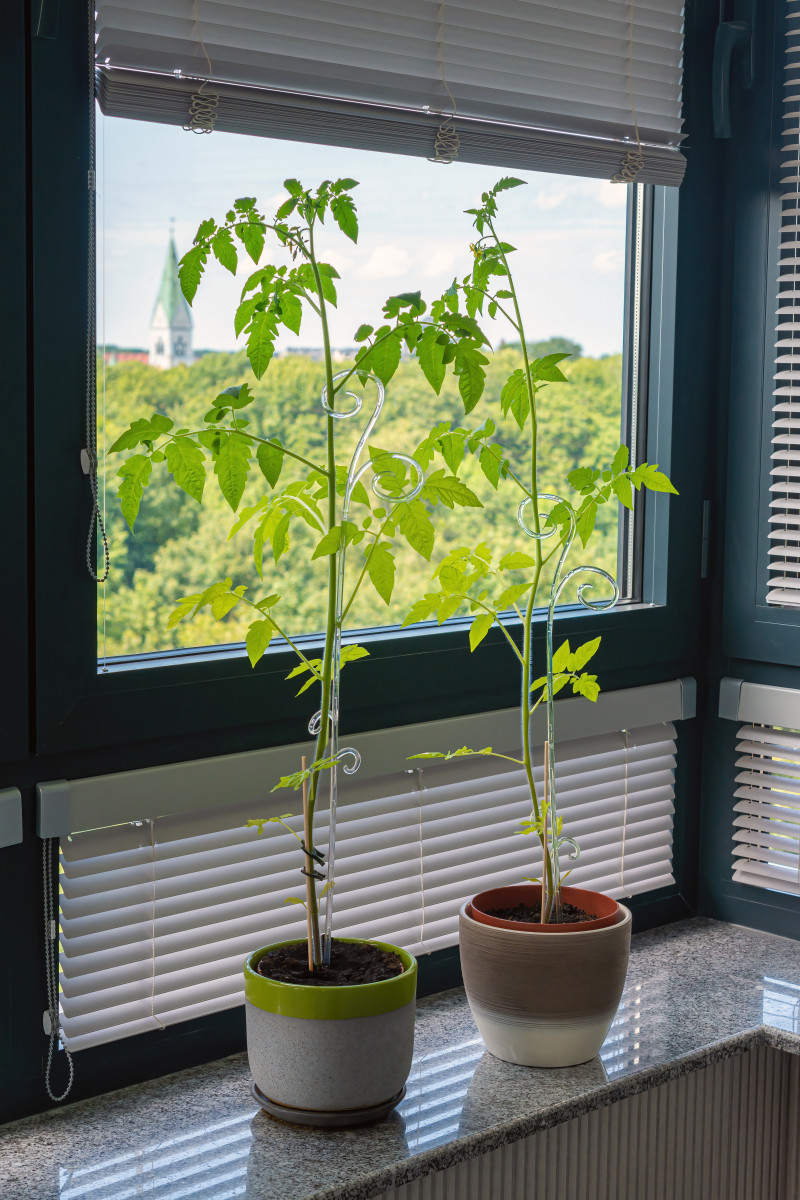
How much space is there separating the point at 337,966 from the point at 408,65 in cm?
117

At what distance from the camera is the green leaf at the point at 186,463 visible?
1264mm

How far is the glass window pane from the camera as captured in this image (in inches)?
59.5

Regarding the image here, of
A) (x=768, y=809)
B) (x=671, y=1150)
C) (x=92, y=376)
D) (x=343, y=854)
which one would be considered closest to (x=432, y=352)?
(x=92, y=376)

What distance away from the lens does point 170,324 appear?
1.80 meters

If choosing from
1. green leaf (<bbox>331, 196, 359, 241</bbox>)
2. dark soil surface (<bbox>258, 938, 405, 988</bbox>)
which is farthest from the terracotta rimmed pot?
green leaf (<bbox>331, 196, 359, 241</bbox>)

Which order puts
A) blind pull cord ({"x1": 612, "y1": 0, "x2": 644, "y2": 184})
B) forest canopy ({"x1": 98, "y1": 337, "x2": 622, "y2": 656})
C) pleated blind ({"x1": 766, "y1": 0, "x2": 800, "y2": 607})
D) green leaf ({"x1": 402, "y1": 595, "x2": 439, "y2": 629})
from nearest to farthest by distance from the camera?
1. green leaf ({"x1": 402, "y1": 595, "x2": 439, "y2": 629})
2. forest canopy ({"x1": 98, "y1": 337, "x2": 622, "y2": 656})
3. blind pull cord ({"x1": 612, "y1": 0, "x2": 644, "y2": 184})
4. pleated blind ({"x1": 766, "y1": 0, "x2": 800, "y2": 607})

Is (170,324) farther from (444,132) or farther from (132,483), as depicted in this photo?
(132,483)

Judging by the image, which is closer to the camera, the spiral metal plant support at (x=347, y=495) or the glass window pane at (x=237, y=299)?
the spiral metal plant support at (x=347, y=495)

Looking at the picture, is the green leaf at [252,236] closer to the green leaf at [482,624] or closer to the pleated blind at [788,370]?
the green leaf at [482,624]

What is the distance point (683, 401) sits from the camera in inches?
81.1

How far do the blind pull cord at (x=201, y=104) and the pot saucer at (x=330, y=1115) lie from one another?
45.0 inches

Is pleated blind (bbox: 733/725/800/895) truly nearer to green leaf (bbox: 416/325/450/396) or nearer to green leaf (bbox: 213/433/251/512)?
green leaf (bbox: 416/325/450/396)

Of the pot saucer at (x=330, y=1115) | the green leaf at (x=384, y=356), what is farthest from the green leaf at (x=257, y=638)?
the pot saucer at (x=330, y=1115)

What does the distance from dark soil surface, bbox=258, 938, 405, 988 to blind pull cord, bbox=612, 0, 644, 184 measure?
1204mm
